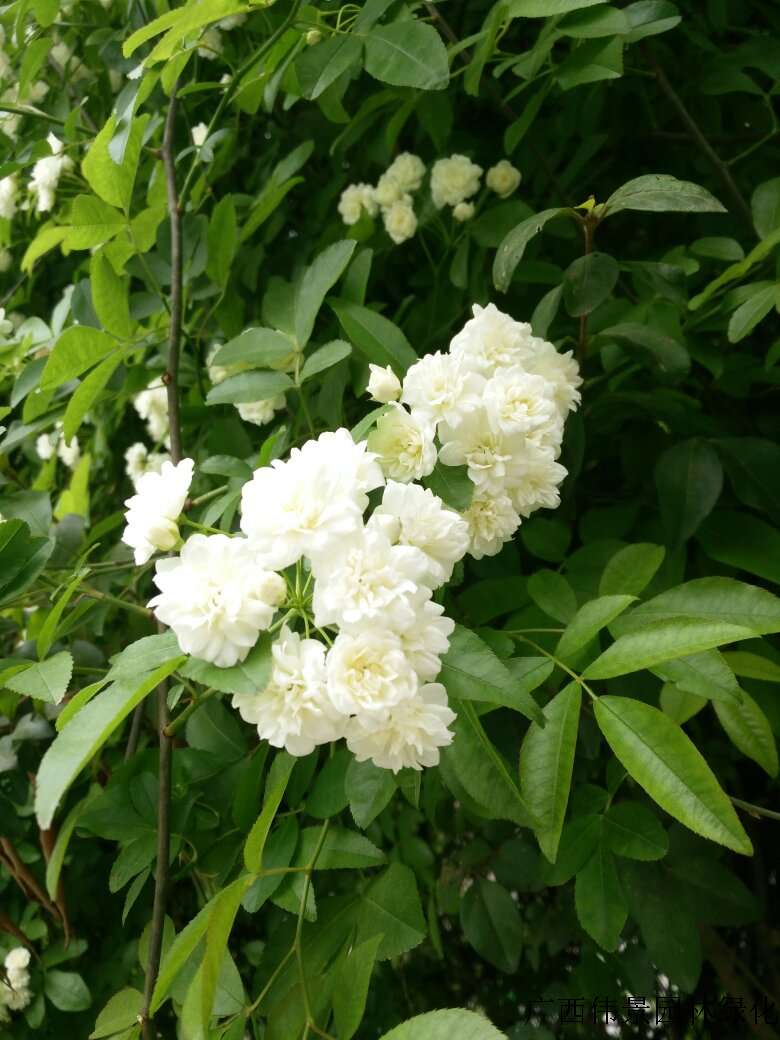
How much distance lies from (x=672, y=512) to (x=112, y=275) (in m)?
0.68

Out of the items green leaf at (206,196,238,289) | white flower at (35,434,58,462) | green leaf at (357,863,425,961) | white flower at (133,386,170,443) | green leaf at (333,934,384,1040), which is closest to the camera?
green leaf at (333,934,384,1040)

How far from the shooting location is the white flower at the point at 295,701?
0.63 m

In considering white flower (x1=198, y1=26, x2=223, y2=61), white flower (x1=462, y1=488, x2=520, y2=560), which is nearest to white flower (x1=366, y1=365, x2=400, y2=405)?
white flower (x1=462, y1=488, x2=520, y2=560)

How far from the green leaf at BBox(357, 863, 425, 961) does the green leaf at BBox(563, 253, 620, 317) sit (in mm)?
593

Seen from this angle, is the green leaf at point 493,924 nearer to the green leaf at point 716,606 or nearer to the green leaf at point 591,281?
the green leaf at point 716,606

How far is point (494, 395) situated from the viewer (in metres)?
0.76

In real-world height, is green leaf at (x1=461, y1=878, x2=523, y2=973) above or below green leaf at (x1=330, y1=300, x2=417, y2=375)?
below

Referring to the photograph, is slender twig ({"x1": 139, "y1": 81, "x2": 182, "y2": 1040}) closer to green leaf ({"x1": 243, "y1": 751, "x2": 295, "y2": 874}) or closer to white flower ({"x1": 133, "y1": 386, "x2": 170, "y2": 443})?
green leaf ({"x1": 243, "y1": 751, "x2": 295, "y2": 874})

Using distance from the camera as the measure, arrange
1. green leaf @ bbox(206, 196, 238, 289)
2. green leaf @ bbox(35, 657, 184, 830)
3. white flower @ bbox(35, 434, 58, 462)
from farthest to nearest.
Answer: white flower @ bbox(35, 434, 58, 462), green leaf @ bbox(206, 196, 238, 289), green leaf @ bbox(35, 657, 184, 830)

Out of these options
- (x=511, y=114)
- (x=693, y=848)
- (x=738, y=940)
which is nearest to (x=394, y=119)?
(x=511, y=114)

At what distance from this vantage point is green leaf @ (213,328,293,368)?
103 centimetres

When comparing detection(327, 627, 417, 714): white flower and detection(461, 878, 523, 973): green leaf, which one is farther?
detection(461, 878, 523, 973): green leaf

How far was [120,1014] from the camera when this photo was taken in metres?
0.91

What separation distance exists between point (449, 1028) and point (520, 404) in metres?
0.47
